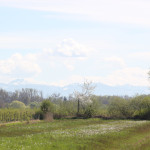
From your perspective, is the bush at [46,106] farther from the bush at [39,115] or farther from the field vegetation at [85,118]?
the bush at [39,115]

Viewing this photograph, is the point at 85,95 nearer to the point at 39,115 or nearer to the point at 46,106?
the point at 46,106

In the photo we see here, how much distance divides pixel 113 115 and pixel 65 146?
46.3 m

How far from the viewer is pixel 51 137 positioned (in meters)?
29.1

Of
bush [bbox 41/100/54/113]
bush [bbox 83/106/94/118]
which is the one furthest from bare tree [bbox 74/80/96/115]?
bush [bbox 41/100/54/113]

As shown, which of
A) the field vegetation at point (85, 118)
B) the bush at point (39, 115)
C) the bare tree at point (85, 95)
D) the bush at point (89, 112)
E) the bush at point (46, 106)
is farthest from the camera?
the bare tree at point (85, 95)

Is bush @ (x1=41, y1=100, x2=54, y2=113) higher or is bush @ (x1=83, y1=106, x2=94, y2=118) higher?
bush @ (x1=41, y1=100, x2=54, y2=113)

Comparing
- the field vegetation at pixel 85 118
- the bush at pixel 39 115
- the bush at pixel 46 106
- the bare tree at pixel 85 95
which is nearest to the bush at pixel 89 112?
the field vegetation at pixel 85 118

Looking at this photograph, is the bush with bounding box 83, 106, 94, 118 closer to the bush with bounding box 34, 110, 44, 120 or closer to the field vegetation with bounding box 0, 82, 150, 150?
the field vegetation with bounding box 0, 82, 150, 150

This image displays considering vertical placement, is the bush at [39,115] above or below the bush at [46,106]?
below

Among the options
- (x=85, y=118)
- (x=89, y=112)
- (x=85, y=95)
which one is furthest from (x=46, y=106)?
(x=85, y=95)

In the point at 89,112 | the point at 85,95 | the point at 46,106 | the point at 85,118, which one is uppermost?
the point at 85,95

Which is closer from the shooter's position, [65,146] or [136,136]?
[65,146]

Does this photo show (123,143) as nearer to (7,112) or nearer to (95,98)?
(7,112)

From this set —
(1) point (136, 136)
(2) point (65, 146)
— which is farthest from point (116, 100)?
(2) point (65, 146)
